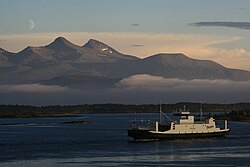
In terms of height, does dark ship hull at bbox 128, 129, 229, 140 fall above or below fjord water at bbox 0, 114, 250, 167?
above

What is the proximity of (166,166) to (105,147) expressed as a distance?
30.4 metres

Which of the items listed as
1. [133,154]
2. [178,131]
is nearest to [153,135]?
[178,131]

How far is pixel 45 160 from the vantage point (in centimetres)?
8125

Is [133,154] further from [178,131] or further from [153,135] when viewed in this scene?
[178,131]

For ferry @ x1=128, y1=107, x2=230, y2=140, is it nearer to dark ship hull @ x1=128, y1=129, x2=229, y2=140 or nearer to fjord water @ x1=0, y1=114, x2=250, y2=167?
dark ship hull @ x1=128, y1=129, x2=229, y2=140

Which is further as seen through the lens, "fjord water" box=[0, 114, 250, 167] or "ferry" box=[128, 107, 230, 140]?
"ferry" box=[128, 107, 230, 140]

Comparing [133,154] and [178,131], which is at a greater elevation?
[178,131]

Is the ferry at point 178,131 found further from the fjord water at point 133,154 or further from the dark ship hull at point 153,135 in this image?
the fjord water at point 133,154

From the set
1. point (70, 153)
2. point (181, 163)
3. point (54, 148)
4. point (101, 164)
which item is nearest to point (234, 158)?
point (181, 163)

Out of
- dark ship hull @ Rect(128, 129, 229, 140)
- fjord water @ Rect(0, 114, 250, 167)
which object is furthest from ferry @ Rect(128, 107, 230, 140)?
fjord water @ Rect(0, 114, 250, 167)

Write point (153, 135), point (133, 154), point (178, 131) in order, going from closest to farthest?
point (133, 154)
point (153, 135)
point (178, 131)

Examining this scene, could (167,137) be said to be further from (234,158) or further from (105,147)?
(234,158)

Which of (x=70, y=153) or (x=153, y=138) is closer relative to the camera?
(x=70, y=153)

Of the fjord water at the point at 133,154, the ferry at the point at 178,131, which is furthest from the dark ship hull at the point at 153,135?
the fjord water at the point at 133,154
